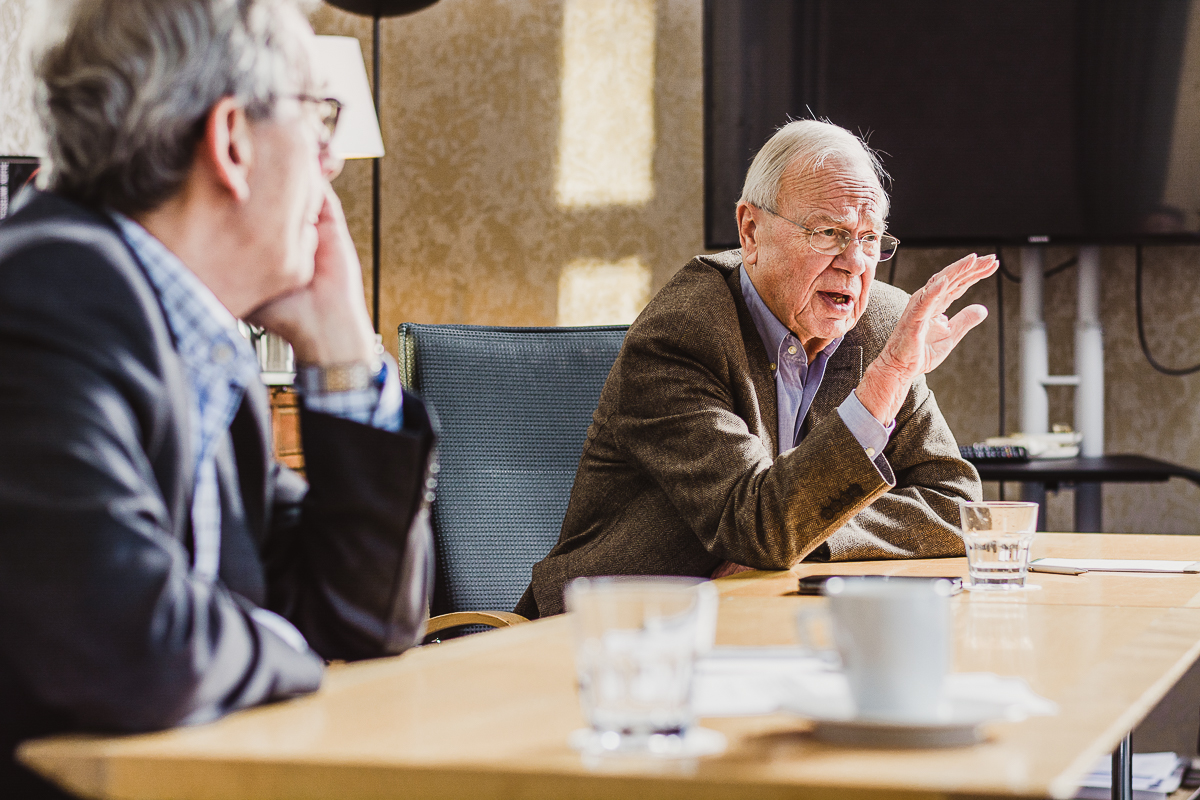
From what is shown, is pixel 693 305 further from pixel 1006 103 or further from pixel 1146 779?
pixel 1006 103

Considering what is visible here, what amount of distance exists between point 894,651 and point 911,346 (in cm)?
88

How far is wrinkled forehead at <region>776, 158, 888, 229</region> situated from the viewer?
Result: 1.71 meters

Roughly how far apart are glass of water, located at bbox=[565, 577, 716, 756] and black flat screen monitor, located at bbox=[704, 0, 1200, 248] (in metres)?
2.43

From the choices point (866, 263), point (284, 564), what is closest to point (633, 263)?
point (866, 263)

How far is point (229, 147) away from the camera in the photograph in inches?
32.6

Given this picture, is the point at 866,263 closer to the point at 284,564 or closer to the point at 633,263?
the point at 284,564

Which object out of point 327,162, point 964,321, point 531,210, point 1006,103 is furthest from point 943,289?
point 531,210

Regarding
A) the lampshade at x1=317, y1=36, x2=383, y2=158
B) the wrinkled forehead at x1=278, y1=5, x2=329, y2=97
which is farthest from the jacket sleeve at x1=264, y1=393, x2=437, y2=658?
the lampshade at x1=317, y1=36, x2=383, y2=158

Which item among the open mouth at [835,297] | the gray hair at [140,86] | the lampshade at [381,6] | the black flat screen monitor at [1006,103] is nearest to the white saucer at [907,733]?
the gray hair at [140,86]

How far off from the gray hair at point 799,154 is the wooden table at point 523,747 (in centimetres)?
95

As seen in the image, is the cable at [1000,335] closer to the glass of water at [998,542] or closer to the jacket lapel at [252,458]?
the glass of water at [998,542]

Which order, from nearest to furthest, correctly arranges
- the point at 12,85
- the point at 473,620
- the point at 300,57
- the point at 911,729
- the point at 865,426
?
the point at 911,729, the point at 300,57, the point at 865,426, the point at 473,620, the point at 12,85

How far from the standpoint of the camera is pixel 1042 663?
838 mm

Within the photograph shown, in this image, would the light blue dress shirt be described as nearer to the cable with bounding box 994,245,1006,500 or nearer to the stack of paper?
the stack of paper
